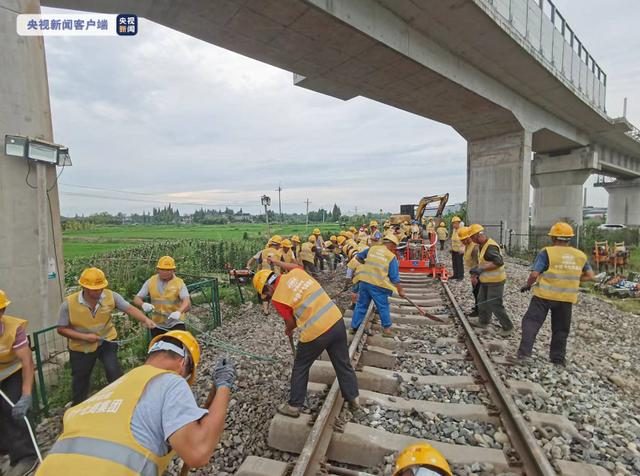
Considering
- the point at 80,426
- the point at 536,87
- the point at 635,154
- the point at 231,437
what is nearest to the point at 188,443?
the point at 80,426

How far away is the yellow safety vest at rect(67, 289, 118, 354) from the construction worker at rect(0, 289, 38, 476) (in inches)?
18.5

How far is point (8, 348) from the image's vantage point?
9.81 feet

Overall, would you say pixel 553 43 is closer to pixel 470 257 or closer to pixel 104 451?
pixel 470 257

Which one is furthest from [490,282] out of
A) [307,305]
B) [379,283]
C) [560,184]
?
[560,184]

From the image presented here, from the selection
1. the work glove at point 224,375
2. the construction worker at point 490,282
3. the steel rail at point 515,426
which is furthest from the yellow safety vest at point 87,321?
the construction worker at point 490,282

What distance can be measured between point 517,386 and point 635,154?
39030 millimetres

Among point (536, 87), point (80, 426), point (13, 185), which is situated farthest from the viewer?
point (536, 87)

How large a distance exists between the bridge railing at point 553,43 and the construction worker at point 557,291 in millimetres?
8200

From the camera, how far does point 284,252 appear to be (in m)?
9.15

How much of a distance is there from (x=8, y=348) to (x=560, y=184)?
33.8 meters

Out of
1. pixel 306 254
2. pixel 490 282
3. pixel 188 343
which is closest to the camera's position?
pixel 188 343

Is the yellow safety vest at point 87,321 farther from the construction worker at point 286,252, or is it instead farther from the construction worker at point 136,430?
the construction worker at point 286,252

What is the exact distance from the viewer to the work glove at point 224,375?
75.3 inches

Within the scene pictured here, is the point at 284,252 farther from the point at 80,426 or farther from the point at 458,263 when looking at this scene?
the point at 80,426
